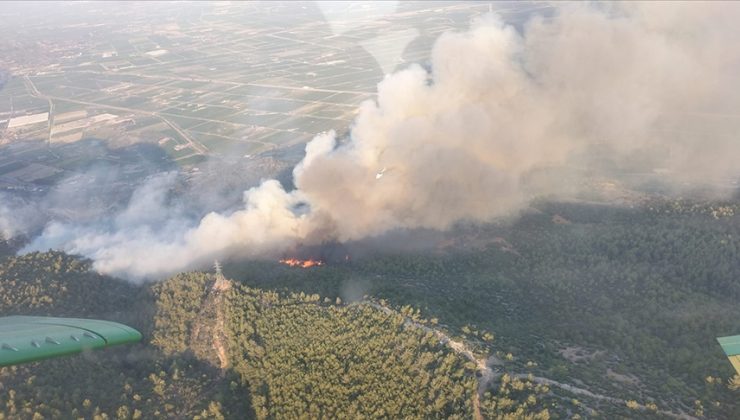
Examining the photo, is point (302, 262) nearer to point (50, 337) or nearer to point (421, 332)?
point (421, 332)

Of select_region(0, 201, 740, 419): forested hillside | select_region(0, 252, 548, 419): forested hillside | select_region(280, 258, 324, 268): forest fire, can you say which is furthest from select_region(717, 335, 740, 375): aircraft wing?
select_region(280, 258, 324, 268): forest fire

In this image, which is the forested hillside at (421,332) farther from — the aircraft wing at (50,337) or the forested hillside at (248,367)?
the aircraft wing at (50,337)

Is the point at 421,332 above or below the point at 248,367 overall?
above

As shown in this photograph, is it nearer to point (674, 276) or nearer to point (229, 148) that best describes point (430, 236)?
point (674, 276)

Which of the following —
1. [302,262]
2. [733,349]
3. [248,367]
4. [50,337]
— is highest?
[50,337]

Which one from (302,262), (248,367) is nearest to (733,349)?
(248,367)

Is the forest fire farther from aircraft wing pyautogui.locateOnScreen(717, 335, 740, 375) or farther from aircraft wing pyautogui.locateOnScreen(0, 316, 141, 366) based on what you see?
aircraft wing pyautogui.locateOnScreen(717, 335, 740, 375)
